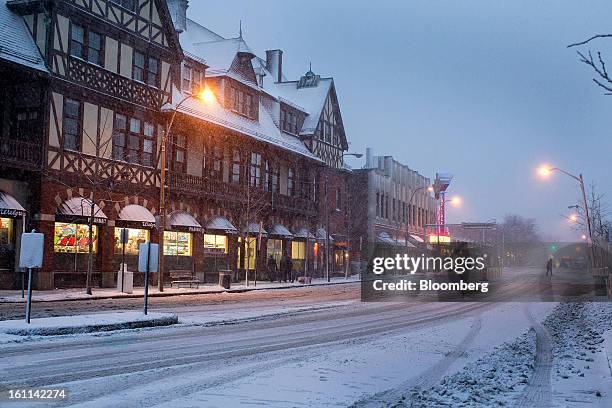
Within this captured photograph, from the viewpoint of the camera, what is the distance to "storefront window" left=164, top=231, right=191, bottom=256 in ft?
116

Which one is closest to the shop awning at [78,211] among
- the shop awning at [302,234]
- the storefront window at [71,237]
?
the storefront window at [71,237]

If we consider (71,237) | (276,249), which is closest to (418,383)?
(71,237)

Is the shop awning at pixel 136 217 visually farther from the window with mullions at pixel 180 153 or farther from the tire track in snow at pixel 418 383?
the tire track in snow at pixel 418 383

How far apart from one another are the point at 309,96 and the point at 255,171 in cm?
1346

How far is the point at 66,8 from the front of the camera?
2856 centimetres

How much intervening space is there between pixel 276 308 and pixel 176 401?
1462 centimetres

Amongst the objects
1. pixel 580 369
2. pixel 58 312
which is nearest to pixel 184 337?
pixel 58 312

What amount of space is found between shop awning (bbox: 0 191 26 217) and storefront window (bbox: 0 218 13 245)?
1.38 metres

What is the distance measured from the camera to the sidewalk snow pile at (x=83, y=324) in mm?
13281

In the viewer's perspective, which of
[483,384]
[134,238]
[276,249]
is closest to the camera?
[483,384]

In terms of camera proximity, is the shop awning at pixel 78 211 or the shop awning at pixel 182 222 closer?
the shop awning at pixel 78 211

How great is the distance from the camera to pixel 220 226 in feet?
127

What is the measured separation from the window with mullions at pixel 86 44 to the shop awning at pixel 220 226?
1161 centimetres

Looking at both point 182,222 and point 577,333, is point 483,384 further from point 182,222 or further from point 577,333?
point 182,222
